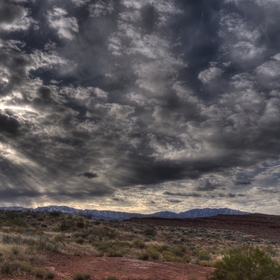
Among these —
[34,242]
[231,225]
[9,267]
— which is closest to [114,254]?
[34,242]

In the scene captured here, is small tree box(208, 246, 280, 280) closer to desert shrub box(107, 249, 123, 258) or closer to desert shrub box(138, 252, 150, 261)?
desert shrub box(138, 252, 150, 261)

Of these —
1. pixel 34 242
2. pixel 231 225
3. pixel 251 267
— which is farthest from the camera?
pixel 231 225

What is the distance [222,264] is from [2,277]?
32.5 feet

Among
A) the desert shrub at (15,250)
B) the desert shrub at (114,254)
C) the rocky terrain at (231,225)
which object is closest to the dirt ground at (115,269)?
the desert shrub at (15,250)

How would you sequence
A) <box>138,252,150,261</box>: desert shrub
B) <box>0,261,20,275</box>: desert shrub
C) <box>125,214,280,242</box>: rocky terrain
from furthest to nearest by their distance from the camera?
<box>125,214,280,242</box>: rocky terrain
<box>138,252,150,261</box>: desert shrub
<box>0,261,20,275</box>: desert shrub

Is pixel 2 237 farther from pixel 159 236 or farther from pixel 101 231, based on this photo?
pixel 159 236

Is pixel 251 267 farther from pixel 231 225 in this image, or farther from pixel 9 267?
pixel 231 225

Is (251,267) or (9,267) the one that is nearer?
(251,267)

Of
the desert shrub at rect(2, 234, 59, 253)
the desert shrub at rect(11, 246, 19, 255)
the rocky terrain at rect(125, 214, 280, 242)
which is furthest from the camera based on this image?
the rocky terrain at rect(125, 214, 280, 242)

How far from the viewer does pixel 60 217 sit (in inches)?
1752

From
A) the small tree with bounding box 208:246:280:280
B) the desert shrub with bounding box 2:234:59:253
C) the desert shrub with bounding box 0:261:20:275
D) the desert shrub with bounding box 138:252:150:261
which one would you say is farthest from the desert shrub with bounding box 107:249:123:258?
the small tree with bounding box 208:246:280:280

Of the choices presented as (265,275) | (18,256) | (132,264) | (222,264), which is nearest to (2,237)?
(18,256)

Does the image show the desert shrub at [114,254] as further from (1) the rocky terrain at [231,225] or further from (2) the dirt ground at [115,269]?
(1) the rocky terrain at [231,225]

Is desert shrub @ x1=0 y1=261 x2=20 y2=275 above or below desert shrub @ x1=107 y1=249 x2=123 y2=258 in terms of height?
above
